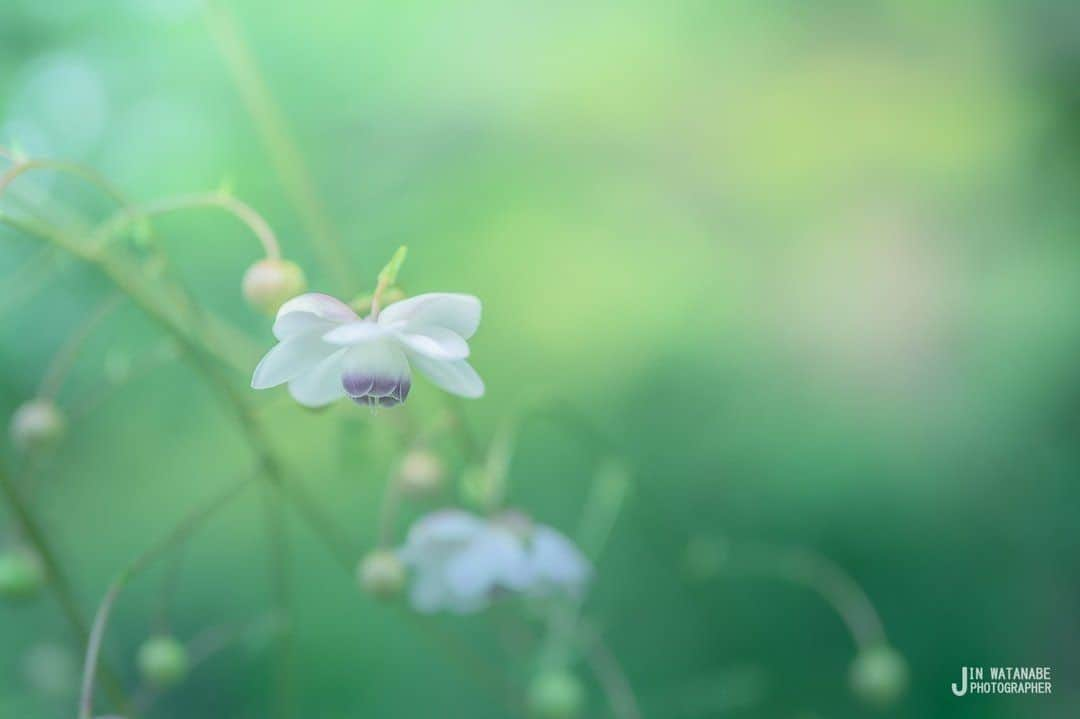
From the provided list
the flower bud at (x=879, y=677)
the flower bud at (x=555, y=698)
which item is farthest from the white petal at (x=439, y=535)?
the flower bud at (x=879, y=677)

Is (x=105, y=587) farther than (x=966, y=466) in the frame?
No

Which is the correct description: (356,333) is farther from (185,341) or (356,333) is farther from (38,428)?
(38,428)

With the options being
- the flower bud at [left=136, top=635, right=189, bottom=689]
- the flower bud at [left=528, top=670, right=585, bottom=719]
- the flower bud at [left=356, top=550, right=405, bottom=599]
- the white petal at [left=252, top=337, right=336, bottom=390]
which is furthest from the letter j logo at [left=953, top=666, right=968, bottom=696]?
the white petal at [left=252, top=337, right=336, bottom=390]

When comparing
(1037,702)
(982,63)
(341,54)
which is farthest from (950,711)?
(341,54)

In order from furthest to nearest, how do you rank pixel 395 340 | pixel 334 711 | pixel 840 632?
pixel 840 632
pixel 334 711
pixel 395 340

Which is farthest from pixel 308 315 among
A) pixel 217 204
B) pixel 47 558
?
pixel 47 558

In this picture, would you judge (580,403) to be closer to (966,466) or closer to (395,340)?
(966,466)
